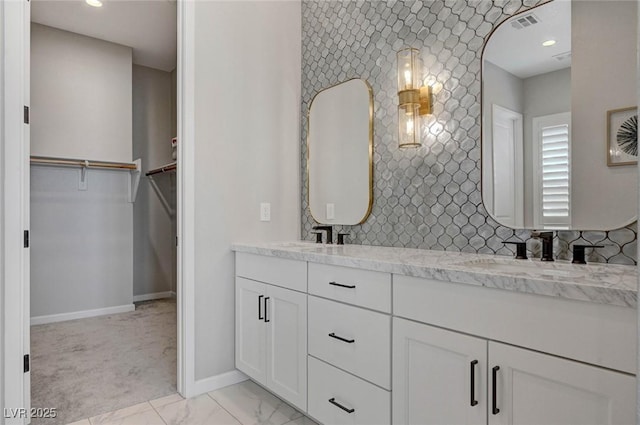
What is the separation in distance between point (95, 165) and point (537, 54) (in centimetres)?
393

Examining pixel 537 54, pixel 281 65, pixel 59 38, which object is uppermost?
pixel 59 38

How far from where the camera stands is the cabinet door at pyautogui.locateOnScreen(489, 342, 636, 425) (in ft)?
3.32

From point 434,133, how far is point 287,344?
1.33 metres

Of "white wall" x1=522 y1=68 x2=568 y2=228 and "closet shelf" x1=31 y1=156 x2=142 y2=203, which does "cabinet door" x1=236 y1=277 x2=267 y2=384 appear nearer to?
"white wall" x1=522 y1=68 x2=568 y2=228

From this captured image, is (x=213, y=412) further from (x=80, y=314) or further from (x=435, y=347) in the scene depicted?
(x=80, y=314)

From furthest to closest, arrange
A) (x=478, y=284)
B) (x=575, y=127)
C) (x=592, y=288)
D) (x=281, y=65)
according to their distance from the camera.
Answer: (x=281, y=65) → (x=575, y=127) → (x=478, y=284) → (x=592, y=288)

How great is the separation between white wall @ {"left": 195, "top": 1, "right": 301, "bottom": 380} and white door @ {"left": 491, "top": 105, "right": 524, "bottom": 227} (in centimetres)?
143

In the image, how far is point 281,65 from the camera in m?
2.81

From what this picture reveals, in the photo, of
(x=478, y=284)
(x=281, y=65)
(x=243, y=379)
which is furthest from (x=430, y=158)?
(x=243, y=379)

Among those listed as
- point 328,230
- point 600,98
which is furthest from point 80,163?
point 600,98

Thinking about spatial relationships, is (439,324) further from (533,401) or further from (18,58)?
(18,58)

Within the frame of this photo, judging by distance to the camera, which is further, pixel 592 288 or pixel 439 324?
pixel 439 324

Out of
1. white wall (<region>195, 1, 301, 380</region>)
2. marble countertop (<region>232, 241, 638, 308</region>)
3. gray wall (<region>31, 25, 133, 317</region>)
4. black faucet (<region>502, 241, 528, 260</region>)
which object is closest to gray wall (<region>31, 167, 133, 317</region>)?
gray wall (<region>31, 25, 133, 317</region>)

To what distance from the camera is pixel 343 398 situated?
175 centimetres
